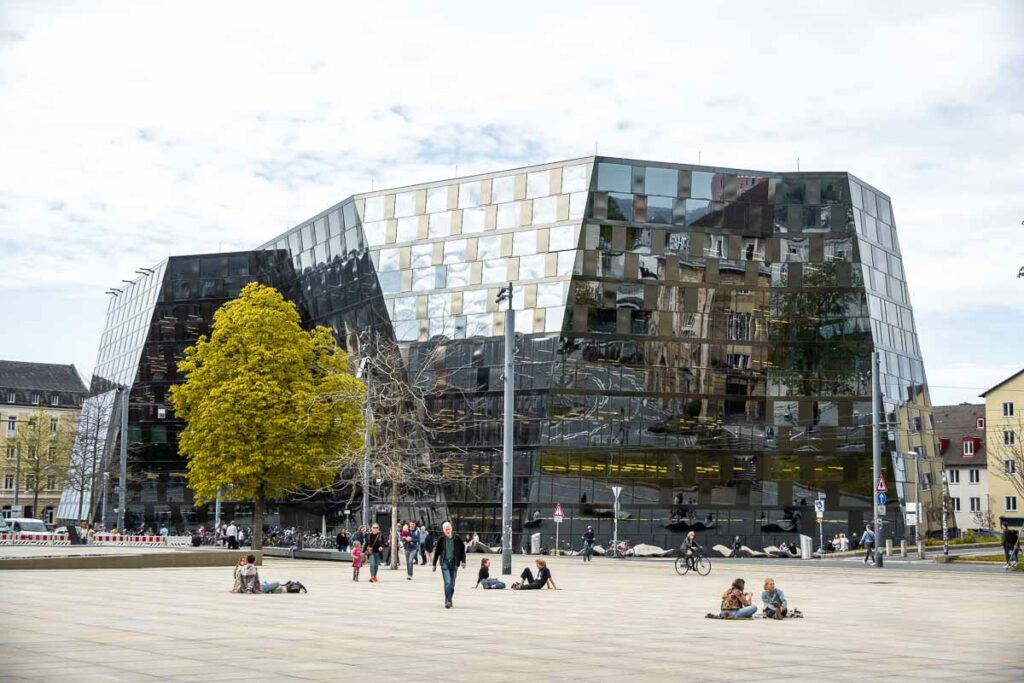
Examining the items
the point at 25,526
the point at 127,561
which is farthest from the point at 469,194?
the point at 25,526

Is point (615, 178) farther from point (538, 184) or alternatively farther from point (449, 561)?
point (449, 561)

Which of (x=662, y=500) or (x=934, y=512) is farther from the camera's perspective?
(x=934, y=512)

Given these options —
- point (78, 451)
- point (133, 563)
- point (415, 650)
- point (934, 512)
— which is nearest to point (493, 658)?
point (415, 650)

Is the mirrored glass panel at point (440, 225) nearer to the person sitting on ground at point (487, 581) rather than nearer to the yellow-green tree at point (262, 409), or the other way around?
the yellow-green tree at point (262, 409)

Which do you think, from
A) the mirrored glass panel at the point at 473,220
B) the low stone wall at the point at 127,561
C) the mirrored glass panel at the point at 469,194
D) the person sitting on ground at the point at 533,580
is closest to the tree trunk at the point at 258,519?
the low stone wall at the point at 127,561

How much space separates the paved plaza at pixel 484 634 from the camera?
1448cm

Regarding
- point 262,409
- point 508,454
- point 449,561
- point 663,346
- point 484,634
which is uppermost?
point 663,346

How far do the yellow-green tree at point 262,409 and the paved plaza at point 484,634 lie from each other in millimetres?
19664

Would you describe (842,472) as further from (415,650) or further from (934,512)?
(415,650)

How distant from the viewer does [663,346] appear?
229 feet

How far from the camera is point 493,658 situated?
16.0 m

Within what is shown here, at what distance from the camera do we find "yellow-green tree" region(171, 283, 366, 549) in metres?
56.1

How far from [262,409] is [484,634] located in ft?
126

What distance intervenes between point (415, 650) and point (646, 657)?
304 centimetres
